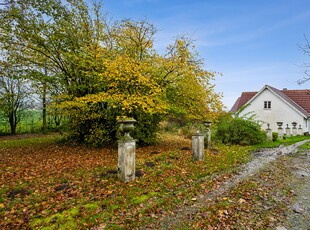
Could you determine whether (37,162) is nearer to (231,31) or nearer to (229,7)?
(229,7)

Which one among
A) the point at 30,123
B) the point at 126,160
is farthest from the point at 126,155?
the point at 30,123

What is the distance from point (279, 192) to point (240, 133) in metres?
8.55

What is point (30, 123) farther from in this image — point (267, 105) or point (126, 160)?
point (267, 105)

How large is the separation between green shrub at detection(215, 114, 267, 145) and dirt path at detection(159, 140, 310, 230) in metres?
4.90

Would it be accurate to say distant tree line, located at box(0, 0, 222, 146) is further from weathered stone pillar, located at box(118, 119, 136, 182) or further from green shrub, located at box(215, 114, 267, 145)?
weathered stone pillar, located at box(118, 119, 136, 182)

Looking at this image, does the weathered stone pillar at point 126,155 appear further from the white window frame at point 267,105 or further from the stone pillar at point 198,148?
the white window frame at point 267,105

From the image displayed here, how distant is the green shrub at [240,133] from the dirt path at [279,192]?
4.90m

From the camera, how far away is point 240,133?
12469 mm

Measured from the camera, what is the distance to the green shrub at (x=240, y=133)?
40.5 feet

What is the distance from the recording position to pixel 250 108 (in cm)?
2416

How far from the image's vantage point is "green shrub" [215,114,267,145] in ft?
40.5

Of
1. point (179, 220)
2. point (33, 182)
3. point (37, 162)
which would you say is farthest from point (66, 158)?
point (179, 220)

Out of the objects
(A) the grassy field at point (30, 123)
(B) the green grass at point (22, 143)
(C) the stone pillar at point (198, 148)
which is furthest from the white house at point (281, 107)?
(A) the grassy field at point (30, 123)

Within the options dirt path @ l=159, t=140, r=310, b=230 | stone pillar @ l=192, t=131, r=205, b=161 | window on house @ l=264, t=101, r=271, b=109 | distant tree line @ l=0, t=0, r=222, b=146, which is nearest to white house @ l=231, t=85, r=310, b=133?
window on house @ l=264, t=101, r=271, b=109
